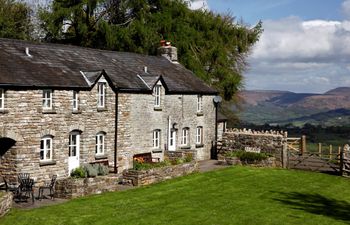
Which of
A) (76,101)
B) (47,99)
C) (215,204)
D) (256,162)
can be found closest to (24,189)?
(47,99)

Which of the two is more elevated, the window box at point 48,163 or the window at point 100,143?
the window at point 100,143

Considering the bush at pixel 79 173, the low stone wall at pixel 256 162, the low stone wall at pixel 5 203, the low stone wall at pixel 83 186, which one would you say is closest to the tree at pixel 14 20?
the low stone wall at pixel 256 162

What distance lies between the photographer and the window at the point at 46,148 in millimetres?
23594

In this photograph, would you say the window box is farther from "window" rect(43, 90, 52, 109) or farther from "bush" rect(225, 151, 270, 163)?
"bush" rect(225, 151, 270, 163)

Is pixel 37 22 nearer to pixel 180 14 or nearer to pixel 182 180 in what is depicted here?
pixel 180 14

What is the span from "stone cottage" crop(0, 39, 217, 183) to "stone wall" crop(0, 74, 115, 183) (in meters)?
0.05

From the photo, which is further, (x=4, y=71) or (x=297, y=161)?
(x=297, y=161)

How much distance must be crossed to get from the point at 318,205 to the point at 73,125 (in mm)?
12802

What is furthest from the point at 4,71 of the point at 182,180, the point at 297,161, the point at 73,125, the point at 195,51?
the point at 195,51

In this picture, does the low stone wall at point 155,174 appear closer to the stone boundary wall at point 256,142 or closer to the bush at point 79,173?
the bush at point 79,173

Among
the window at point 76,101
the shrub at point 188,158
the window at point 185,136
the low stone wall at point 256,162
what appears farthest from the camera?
the window at point 185,136

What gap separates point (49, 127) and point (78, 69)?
175 inches

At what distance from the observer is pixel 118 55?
1294 inches

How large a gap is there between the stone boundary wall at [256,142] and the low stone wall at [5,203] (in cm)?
1890
